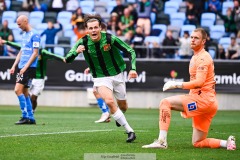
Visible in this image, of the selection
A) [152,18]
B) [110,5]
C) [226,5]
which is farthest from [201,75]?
[110,5]

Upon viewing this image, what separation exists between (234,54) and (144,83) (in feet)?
11.0

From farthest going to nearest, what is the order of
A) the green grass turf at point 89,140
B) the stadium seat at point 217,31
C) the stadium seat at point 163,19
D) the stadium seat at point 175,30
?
the stadium seat at point 163,19
the stadium seat at point 175,30
the stadium seat at point 217,31
the green grass turf at point 89,140

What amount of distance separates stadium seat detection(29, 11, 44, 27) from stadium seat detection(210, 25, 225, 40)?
23.0 feet

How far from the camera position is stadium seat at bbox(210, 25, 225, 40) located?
97.9ft

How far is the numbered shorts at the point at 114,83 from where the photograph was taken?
14.1 meters

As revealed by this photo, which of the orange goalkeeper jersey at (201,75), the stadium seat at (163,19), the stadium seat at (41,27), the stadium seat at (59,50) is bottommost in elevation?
the stadium seat at (59,50)

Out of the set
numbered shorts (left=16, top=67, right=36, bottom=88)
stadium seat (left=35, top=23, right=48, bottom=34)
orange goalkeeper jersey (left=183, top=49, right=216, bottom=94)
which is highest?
orange goalkeeper jersey (left=183, top=49, right=216, bottom=94)

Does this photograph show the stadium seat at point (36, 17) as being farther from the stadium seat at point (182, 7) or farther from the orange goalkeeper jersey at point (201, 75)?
the orange goalkeeper jersey at point (201, 75)

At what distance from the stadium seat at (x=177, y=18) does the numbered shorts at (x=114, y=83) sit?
16290 millimetres

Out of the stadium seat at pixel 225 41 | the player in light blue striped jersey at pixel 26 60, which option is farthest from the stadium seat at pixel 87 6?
the player in light blue striped jersey at pixel 26 60

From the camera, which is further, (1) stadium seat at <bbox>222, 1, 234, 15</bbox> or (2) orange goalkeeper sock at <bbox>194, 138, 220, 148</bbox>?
(1) stadium seat at <bbox>222, 1, 234, 15</bbox>

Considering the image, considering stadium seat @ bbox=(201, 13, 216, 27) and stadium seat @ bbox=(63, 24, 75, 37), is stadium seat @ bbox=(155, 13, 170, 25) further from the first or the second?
stadium seat @ bbox=(63, 24, 75, 37)

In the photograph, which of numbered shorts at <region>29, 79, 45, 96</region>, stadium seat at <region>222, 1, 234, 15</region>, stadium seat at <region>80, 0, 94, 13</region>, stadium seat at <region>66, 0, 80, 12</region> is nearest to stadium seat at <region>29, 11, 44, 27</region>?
stadium seat at <region>66, 0, 80, 12</region>

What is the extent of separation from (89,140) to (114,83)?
1.31 metres
